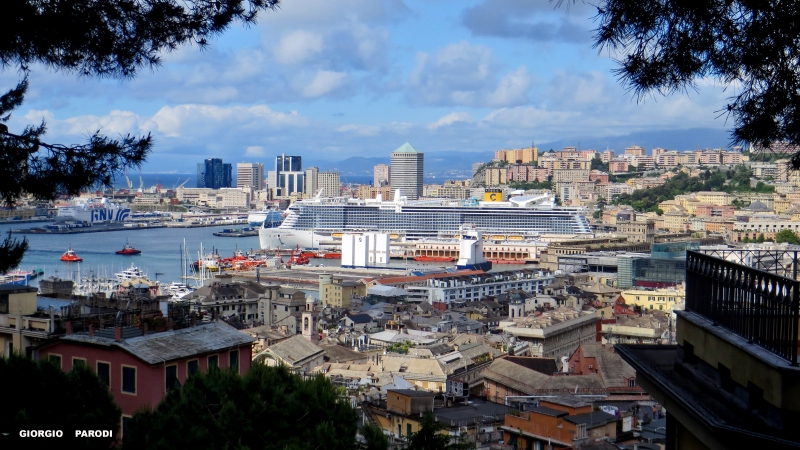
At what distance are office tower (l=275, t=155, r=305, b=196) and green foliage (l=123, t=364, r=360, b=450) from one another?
70.8 meters

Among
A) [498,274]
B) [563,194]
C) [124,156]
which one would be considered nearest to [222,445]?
[124,156]

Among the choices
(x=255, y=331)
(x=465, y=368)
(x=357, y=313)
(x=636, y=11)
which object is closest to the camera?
(x=636, y=11)

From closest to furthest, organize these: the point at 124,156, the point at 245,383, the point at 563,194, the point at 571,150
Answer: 1. the point at 124,156
2. the point at 245,383
3. the point at 563,194
4. the point at 571,150

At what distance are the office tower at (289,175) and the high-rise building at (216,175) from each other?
4.16 meters

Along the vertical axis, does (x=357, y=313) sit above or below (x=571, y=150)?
below

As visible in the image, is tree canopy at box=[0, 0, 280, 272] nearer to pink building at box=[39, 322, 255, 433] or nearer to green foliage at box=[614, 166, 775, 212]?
pink building at box=[39, 322, 255, 433]

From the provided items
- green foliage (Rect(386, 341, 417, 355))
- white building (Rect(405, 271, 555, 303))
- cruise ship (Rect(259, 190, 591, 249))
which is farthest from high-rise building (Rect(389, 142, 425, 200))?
green foliage (Rect(386, 341, 417, 355))

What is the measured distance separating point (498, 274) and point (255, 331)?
11065 mm

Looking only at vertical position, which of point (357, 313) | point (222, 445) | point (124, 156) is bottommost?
point (357, 313)

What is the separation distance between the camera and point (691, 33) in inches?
69.6

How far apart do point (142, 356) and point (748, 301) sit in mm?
2837

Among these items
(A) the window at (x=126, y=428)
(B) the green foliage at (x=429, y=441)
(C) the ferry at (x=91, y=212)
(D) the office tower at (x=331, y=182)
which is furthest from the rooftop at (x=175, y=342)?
(D) the office tower at (x=331, y=182)

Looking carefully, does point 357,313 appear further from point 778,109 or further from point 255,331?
point 778,109

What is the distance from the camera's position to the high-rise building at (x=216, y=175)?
79938 mm
